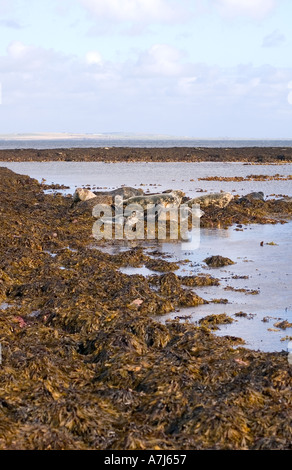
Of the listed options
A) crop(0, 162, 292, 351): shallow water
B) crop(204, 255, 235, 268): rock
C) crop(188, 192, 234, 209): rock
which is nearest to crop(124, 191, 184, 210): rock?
crop(188, 192, 234, 209): rock

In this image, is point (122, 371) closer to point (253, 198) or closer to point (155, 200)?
point (155, 200)

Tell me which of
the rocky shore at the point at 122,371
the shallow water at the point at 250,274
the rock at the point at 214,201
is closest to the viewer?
the rocky shore at the point at 122,371

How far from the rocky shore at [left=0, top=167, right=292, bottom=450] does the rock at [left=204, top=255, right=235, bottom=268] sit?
0.65 metres

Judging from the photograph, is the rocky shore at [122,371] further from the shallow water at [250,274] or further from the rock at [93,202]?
the rock at [93,202]

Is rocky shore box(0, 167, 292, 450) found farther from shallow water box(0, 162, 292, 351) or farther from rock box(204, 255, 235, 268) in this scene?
rock box(204, 255, 235, 268)

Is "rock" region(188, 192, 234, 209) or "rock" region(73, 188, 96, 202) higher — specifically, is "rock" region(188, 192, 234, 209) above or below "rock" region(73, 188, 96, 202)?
below

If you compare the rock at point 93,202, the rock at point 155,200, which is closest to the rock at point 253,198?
the rock at point 155,200

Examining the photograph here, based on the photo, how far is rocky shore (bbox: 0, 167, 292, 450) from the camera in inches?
203

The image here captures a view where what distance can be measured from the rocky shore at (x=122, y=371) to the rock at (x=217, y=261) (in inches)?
25.6

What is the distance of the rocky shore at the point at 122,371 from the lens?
515cm

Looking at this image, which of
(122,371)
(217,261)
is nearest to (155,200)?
(217,261)

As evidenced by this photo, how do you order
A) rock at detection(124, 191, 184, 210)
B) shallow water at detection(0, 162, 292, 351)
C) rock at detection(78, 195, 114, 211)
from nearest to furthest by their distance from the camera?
shallow water at detection(0, 162, 292, 351), rock at detection(78, 195, 114, 211), rock at detection(124, 191, 184, 210)

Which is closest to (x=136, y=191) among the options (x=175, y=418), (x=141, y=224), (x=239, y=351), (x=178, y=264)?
(x=141, y=224)
